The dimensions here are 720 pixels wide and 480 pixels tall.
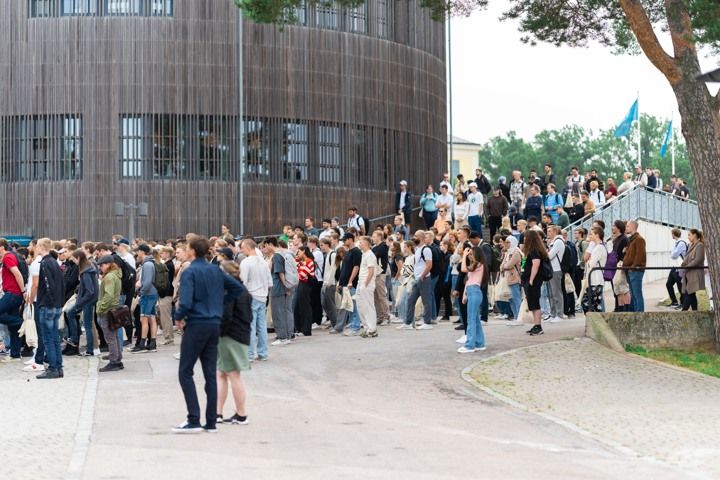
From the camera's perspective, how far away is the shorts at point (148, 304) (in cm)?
2183

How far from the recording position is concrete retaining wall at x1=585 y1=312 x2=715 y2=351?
840 inches

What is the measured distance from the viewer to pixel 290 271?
72.2 ft

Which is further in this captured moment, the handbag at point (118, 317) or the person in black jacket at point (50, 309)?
Answer: the handbag at point (118, 317)

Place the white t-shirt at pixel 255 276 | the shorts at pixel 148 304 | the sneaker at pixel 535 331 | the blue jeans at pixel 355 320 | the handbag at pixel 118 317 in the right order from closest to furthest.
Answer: the handbag at pixel 118 317, the white t-shirt at pixel 255 276, the shorts at pixel 148 304, the sneaker at pixel 535 331, the blue jeans at pixel 355 320

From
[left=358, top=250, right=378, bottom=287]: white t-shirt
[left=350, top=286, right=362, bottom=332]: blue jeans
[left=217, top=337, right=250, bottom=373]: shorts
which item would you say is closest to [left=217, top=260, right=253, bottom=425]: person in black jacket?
[left=217, top=337, right=250, bottom=373]: shorts

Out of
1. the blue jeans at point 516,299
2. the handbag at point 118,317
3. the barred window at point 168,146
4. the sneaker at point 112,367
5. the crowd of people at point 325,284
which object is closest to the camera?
the handbag at point 118,317

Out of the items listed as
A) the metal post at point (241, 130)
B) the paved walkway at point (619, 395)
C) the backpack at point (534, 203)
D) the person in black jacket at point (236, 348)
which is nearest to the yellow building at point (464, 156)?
the metal post at point (241, 130)

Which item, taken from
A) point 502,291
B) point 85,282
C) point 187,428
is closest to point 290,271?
point 85,282

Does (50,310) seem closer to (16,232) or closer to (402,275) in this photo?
(402,275)

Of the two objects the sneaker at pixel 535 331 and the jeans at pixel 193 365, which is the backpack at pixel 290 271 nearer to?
the sneaker at pixel 535 331

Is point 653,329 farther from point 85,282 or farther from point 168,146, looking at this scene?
point 168,146

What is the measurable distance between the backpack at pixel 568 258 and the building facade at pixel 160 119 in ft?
54.5

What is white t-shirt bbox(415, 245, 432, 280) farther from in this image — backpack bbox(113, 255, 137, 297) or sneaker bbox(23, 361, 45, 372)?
sneaker bbox(23, 361, 45, 372)

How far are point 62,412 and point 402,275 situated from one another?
11.8 metres
